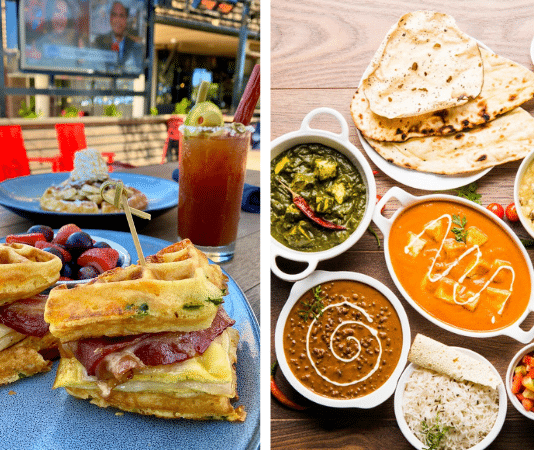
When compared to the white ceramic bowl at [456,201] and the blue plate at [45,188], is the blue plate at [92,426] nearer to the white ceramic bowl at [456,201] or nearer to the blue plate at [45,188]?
the blue plate at [45,188]

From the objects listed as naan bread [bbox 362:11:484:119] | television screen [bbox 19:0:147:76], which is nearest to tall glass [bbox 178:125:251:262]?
naan bread [bbox 362:11:484:119]

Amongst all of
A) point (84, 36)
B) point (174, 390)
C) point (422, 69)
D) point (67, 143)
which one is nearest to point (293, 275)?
point (174, 390)

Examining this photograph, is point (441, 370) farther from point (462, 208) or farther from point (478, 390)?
point (462, 208)

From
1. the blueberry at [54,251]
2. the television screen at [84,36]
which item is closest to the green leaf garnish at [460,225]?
the blueberry at [54,251]

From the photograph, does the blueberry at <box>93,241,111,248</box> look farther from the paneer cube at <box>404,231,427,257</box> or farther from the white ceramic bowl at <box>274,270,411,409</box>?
the paneer cube at <box>404,231,427,257</box>

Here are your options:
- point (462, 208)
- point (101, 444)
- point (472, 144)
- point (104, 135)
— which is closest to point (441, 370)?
point (462, 208)

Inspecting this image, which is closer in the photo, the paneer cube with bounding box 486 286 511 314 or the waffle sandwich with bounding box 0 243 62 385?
the waffle sandwich with bounding box 0 243 62 385
